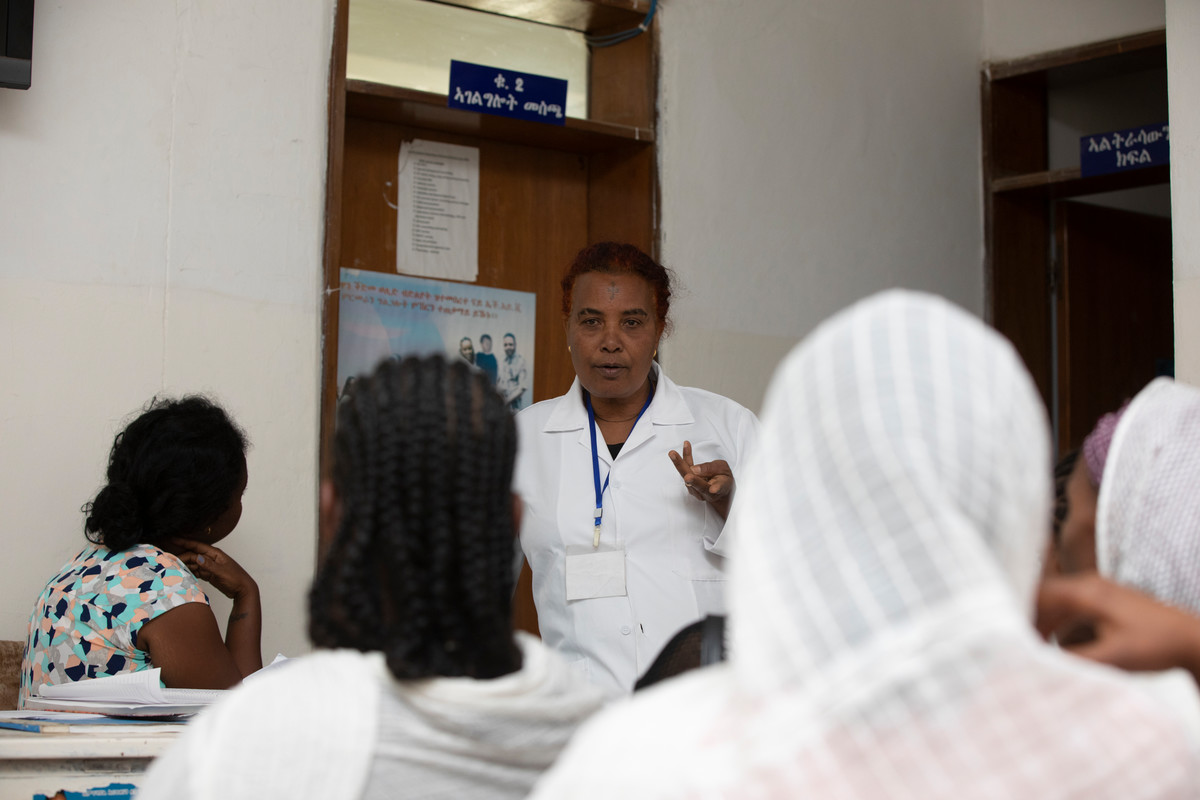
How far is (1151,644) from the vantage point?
0.92 metres

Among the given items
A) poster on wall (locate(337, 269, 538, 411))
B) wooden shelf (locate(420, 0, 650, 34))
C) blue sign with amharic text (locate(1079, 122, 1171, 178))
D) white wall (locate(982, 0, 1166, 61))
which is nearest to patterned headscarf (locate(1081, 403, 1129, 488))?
poster on wall (locate(337, 269, 538, 411))

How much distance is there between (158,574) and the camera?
7.28 feet

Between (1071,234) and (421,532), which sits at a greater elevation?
(1071,234)

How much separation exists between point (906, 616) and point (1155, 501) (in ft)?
1.65

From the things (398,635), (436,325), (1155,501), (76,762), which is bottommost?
(76,762)

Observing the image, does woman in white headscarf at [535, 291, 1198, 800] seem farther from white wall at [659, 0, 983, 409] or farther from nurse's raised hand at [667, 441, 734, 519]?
white wall at [659, 0, 983, 409]

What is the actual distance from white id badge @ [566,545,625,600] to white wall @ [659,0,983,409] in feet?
4.46

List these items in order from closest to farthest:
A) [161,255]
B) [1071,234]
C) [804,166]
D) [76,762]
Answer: [76,762] → [161,255] → [804,166] → [1071,234]

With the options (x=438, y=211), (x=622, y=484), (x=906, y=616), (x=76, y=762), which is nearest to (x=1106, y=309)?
(x=438, y=211)

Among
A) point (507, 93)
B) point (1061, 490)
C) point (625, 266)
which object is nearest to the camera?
point (1061, 490)

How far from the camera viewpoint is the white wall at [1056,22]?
4.33 meters

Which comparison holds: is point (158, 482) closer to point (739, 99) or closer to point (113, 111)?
point (113, 111)

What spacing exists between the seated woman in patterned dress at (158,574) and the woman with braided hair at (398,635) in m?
1.22

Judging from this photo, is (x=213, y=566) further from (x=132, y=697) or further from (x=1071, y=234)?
(x=1071, y=234)
